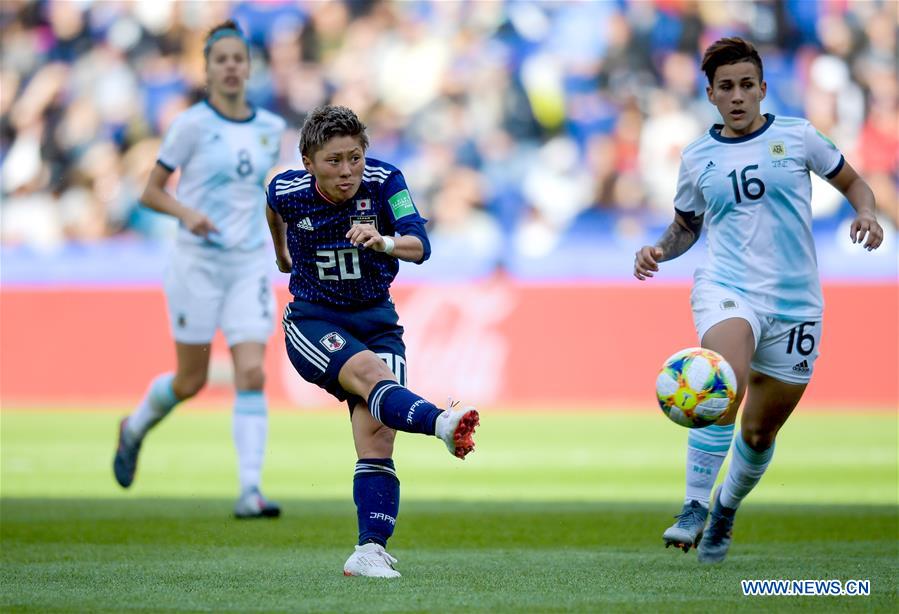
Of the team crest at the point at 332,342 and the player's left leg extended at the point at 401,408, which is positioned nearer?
the player's left leg extended at the point at 401,408

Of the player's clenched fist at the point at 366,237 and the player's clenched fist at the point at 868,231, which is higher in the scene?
the player's clenched fist at the point at 868,231

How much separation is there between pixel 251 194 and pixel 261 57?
40.5 ft

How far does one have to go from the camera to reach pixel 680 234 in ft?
22.5

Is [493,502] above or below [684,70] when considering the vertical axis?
below

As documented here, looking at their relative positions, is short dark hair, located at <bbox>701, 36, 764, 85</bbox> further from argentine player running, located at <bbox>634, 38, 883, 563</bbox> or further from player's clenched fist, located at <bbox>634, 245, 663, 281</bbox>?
player's clenched fist, located at <bbox>634, 245, 663, 281</bbox>

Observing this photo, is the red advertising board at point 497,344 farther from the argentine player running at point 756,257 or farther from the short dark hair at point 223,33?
the argentine player running at point 756,257

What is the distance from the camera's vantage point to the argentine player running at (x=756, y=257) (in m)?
6.44

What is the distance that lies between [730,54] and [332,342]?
2239 mm

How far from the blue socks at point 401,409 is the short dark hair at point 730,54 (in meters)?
2.12

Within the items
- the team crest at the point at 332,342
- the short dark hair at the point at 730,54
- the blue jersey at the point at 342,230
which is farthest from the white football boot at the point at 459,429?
the short dark hair at the point at 730,54

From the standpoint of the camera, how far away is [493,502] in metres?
9.72

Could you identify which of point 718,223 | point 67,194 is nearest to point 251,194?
point 718,223

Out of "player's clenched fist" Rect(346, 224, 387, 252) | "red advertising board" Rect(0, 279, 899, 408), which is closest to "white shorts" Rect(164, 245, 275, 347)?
"player's clenched fist" Rect(346, 224, 387, 252)

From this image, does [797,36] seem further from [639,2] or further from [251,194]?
[251,194]
